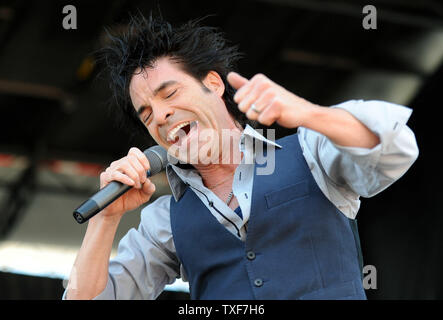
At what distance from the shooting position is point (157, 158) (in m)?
1.61

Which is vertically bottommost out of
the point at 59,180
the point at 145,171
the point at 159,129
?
the point at 145,171

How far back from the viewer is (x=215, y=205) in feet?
5.07

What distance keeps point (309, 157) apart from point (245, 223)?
0.18 meters

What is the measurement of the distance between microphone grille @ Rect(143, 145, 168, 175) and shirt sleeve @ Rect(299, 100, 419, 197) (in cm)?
40

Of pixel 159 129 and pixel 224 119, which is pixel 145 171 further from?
pixel 224 119

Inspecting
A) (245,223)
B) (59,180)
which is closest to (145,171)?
(245,223)

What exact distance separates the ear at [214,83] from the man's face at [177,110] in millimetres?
63

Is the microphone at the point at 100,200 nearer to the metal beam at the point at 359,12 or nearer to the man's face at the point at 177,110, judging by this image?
the man's face at the point at 177,110

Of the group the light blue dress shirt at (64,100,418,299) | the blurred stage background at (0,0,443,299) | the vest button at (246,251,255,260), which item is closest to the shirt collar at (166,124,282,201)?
the light blue dress shirt at (64,100,418,299)

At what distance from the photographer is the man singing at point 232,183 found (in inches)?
49.6

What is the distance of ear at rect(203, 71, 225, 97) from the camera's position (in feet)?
5.72
